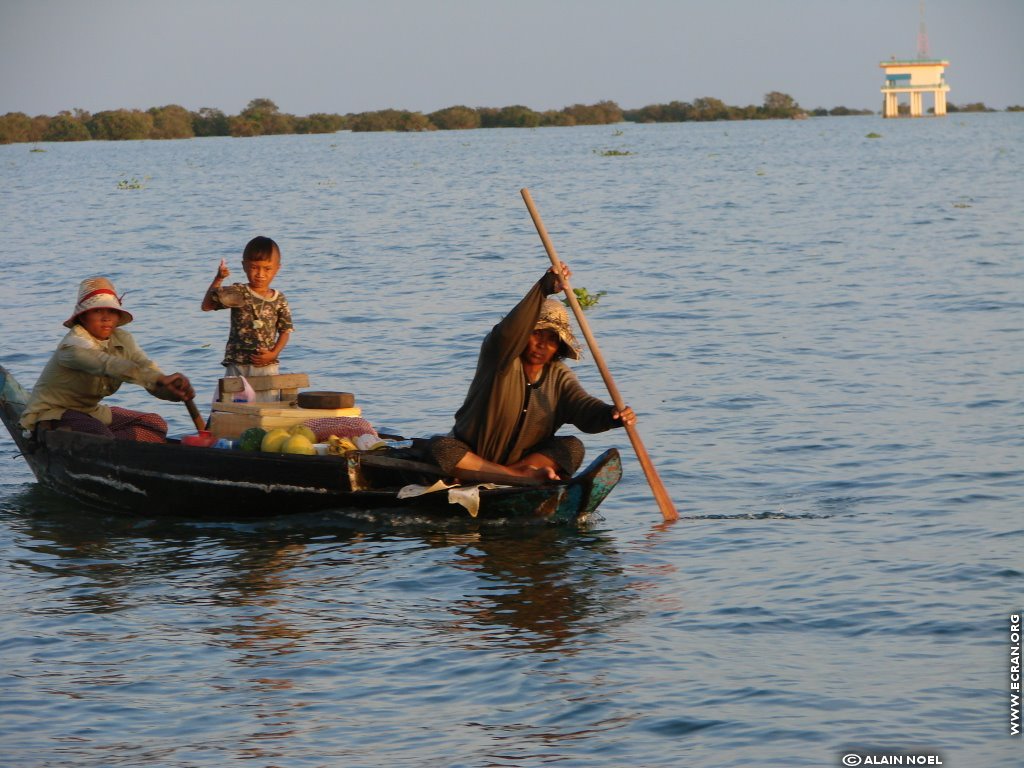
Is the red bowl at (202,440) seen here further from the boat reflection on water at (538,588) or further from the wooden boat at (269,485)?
the boat reflection on water at (538,588)

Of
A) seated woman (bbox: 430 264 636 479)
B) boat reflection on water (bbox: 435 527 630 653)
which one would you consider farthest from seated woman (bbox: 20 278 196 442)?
boat reflection on water (bbox: 435 527 630 653)

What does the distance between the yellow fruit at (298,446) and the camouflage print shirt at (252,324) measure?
43.6 inches

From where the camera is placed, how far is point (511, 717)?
619 centimetres

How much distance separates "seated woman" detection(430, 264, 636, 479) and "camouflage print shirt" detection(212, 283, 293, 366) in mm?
1767

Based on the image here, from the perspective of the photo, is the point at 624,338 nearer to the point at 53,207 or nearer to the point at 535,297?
the point at 535,297

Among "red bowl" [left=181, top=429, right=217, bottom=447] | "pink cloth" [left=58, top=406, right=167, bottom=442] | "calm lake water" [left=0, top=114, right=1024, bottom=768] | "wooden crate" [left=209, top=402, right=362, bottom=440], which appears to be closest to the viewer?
"calm lake water" [left=0, top=114, right=1024, bottom=768]

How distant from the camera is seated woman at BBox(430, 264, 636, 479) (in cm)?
814

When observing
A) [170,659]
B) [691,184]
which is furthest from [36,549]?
[691,184]

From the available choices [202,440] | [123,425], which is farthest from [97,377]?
[202,440]

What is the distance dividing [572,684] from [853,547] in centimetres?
265

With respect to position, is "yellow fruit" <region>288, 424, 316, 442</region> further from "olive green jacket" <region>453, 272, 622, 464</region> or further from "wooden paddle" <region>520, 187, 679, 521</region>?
"wooden paddle" <region>520, 187, 679, 521</region>

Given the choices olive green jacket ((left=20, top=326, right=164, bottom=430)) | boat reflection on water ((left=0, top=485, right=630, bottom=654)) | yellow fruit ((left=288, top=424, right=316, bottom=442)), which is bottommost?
boat reflection on water ((left=0, top=485, right=630, bottom=654))

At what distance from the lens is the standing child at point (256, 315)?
9.70 m

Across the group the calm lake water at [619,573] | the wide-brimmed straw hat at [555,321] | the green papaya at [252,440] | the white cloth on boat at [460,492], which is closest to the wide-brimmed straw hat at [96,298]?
the green papaya at [252,440]
